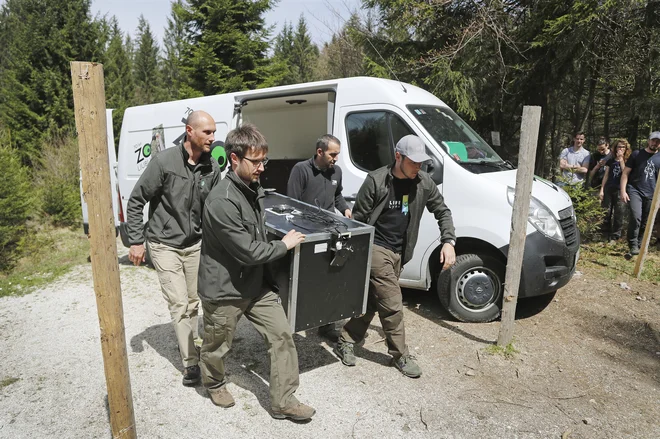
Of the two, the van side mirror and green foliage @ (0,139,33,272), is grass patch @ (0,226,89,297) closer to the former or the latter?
green foliage @ (0,139,33,272)

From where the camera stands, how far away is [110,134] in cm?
645

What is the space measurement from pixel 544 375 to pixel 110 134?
6009mm

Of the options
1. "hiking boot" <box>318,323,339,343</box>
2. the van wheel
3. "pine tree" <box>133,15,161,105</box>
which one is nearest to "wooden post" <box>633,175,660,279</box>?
the van wheel

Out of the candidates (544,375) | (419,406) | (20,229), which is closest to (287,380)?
(419,406)

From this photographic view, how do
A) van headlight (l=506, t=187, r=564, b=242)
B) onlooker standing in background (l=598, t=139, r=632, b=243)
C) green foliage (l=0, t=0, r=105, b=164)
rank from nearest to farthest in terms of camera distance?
van headlight (l=506, t=187, r=564, b=242)
onlooker standing in background (l=598, t=139, r=632, b=243)
green foliage (l=0, t=0, r=105, b=164)

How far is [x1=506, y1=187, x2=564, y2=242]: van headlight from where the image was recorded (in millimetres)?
4371

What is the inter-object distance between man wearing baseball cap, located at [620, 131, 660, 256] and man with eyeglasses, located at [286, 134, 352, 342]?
15.4ft

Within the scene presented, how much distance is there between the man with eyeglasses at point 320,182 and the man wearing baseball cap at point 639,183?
184 inches

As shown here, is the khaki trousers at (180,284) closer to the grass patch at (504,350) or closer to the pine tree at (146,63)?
the grass patch at (504,350)

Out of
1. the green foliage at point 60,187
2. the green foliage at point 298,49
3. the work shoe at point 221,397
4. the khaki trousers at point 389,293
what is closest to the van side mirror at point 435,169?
the khaki trousers at point 389,293

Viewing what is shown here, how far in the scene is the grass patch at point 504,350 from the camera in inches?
160

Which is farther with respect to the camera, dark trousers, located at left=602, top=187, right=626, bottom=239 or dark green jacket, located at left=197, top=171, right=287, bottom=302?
dark trousers, located at left=602, top=187, right=626, bottom=239

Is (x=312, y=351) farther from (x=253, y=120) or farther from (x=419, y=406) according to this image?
(x=253, y=120)

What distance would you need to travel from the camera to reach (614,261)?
659 centimetres
